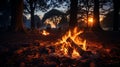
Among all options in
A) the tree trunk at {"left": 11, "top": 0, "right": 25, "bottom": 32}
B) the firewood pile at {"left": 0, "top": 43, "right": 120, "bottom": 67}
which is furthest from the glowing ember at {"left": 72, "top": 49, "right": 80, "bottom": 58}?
the tree trunk at {"left": 11, "top": 0, "right": 25, "bottom": 32}

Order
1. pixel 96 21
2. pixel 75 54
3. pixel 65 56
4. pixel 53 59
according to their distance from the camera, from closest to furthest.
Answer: pixel 53 59
pixel 65 56
pixel 75 54
pixel 96 21

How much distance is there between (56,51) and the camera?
8891 millimetres

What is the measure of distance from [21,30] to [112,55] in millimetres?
12392

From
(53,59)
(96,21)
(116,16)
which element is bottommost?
(53,59)

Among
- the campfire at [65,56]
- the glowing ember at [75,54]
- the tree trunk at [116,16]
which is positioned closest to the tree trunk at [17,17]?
the campfire at [65,56]

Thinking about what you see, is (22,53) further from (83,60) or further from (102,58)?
(102,58)

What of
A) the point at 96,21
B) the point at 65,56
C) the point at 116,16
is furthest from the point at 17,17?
the point at 116,16

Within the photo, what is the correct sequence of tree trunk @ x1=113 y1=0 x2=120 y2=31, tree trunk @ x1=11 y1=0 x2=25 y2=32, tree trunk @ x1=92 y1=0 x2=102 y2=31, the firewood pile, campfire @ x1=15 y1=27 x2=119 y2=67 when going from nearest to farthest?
the firewood pile < campfire @ x1=15 y1=27 x2=119 y2=67 < tree trunk @ x1=11 y1=0 x2=25 y2=32 < tree trunk @ x1=92 y1=0 x2=102 y2=31 < tree trunk @ x1=113 y1=0 x2=120 y2=31

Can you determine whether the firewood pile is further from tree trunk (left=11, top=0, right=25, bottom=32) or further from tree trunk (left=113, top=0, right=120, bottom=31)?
tree trunk (left=113, top=0, right=120, bottom=31)

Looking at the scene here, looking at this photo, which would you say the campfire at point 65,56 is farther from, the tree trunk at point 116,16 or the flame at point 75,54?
the tree trunk at point 116,16

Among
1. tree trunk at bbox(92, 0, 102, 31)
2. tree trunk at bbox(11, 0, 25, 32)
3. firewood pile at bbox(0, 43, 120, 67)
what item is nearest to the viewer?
firewood pile at bbox(0, 43, 120, 67)

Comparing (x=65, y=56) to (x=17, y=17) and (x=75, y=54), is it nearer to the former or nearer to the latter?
(x=75, y=54)

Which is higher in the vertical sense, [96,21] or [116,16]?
[116,16]

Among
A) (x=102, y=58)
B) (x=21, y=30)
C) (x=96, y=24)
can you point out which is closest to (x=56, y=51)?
(x=102, y=58)
